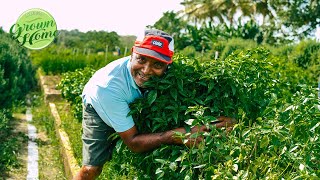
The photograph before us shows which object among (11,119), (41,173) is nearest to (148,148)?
(41,173)

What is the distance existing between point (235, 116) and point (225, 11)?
123 ft

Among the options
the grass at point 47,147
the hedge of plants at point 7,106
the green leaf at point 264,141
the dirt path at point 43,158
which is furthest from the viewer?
the hedge of plants at point 7,106

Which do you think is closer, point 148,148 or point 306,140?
point 306,140

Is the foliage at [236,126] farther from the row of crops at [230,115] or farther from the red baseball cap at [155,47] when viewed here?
the red baseball cap at [155,47]

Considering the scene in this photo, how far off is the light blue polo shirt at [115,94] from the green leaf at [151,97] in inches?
6.7

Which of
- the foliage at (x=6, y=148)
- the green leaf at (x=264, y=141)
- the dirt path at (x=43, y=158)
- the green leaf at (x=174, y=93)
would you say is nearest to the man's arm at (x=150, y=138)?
the green leaf at (x=174, y=93)

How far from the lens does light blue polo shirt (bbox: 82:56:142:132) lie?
3.80 metres

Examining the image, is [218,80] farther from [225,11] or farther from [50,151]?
[225,11]

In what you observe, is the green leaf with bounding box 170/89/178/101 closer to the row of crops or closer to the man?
the row of crops

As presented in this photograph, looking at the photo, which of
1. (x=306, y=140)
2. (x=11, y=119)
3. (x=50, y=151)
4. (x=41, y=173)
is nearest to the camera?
(x=306, y=140)

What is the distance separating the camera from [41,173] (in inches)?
280

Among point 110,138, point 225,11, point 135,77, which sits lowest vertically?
point 225,11

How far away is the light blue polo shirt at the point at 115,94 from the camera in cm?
380

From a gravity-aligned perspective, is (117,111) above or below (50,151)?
above
